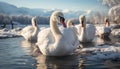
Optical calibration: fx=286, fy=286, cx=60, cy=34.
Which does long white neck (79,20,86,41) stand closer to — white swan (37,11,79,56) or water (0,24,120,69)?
white swan (37,11,79,56)

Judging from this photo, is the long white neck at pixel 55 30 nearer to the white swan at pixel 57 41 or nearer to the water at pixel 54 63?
the white swan at pixel 57 41

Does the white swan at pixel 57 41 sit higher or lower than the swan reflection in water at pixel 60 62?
higher

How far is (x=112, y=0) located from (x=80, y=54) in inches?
2265

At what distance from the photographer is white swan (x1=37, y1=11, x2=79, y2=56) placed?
1145cm

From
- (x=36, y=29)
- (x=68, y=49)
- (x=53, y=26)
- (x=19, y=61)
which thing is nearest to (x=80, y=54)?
(x=68, y=49)

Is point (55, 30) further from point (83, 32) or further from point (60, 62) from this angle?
point (83, 32)

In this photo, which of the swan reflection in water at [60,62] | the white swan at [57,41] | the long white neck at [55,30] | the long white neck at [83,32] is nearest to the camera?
the swan reflection in water at [60,62]

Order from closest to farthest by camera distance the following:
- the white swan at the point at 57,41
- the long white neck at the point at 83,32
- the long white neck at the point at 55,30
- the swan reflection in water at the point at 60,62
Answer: the swan reflection in water at the point at 60,62, the white swan at the point at 57,41, the long white neck at the point at 55,30, the long white neck at the point at 83,32

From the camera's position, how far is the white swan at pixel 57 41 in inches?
451

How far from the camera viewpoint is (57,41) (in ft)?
37.8

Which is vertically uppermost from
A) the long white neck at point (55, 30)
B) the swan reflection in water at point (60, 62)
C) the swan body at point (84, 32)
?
the long white neck at point (55, 30)

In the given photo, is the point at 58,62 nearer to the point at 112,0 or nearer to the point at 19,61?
the point at 19,61

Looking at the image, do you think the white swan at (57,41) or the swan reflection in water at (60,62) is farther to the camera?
the white swan at (57,41)

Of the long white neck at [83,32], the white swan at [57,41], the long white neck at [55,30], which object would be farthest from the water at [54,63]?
the long white neck at [83,32]
